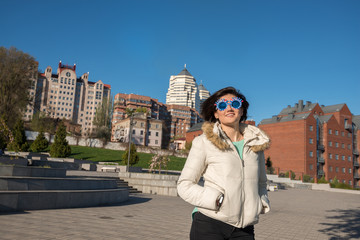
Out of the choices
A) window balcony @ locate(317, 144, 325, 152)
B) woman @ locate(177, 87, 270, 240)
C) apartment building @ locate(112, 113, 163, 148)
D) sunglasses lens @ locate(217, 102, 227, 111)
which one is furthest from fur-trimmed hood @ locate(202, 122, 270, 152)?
apartment building @ locate(112, 113, 163, 148)

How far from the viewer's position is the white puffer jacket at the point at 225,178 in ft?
7.93

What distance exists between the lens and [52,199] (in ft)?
34.5

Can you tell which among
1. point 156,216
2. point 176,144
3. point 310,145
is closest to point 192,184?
point 156,216

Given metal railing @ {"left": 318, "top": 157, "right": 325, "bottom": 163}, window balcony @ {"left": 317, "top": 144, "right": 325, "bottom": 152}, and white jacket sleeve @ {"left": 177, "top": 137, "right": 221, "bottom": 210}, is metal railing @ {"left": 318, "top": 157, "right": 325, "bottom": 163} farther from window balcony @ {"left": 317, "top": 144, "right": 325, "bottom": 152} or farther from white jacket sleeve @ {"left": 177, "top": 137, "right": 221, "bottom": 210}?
white jacket sleeve @ {"left": 177, "top": 137, "right": 221, "bottom": 210}

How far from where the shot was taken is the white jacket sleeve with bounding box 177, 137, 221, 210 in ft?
7.74

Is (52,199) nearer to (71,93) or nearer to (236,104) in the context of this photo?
(236,104)

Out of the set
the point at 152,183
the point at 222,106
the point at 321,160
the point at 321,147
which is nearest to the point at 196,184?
the point at 222,106

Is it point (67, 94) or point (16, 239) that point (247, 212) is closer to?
point (16, 239)

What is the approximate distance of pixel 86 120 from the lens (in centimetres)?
14062

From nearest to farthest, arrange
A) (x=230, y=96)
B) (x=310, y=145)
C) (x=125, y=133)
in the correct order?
(x=230, y=96), (x=310, y=145), (x=125, y=133)

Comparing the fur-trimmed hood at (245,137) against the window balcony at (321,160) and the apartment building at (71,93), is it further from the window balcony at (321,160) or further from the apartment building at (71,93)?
the apartment building at (71,93)

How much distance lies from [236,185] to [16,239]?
18.4 ft

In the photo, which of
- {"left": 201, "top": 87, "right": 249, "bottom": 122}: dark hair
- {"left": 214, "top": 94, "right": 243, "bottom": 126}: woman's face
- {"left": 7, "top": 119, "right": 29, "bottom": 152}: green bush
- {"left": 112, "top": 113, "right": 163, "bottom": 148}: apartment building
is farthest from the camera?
{"left": 112, "top": 113, "right": 163, "bottom": 148}: apartment building

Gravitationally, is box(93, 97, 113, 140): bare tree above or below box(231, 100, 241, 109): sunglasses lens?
above
